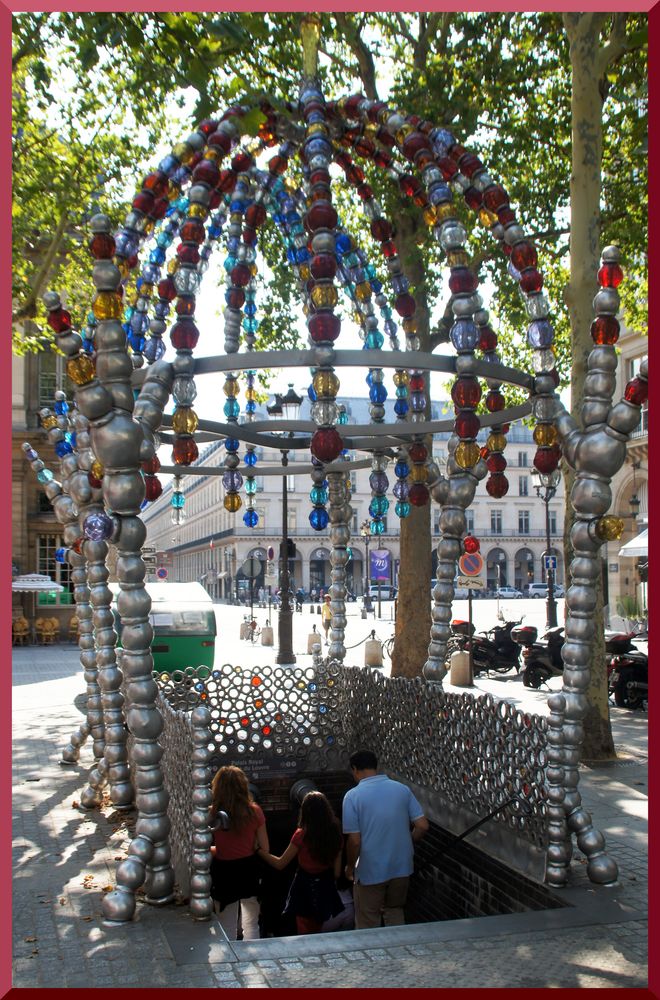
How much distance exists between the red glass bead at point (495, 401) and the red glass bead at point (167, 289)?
2.96 metres

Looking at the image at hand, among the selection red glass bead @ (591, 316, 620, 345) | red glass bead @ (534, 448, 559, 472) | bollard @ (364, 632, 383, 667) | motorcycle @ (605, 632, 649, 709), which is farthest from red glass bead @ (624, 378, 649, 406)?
bollard @ (364, 632, 383, 667)

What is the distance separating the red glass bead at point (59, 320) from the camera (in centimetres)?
665

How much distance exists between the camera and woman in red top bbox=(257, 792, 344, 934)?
651 cm

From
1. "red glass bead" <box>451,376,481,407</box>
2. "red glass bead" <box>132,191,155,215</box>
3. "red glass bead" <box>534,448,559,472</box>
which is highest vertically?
"red glass bead" <box>132,191,155,215</box>

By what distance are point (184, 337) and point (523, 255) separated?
8.41 ft

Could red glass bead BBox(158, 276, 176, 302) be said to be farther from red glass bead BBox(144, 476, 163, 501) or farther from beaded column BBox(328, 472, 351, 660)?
beaded column BBox(328, 472, 351, 660)

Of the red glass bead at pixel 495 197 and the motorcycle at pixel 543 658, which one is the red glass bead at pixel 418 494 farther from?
the motorcycle at pixel 543 658

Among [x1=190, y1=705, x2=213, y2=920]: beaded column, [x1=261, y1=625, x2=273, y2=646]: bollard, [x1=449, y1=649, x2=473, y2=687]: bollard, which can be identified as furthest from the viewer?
[x1=261, y1=625, x2=273, y2=646]: bollard

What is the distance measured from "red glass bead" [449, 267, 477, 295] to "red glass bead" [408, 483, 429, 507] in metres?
2.37

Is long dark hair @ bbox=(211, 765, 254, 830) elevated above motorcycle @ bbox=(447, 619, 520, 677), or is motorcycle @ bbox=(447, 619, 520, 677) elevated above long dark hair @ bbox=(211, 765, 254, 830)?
long dark hair @ bbox=(211, 765, 254, 830)

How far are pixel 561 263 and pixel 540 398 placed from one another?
13236 millimetres

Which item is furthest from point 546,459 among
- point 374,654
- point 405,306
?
point 374,654

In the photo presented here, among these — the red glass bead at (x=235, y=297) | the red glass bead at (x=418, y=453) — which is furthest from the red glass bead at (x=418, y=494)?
the red glass bead at (x=235, y=297)

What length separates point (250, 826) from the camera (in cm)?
678
